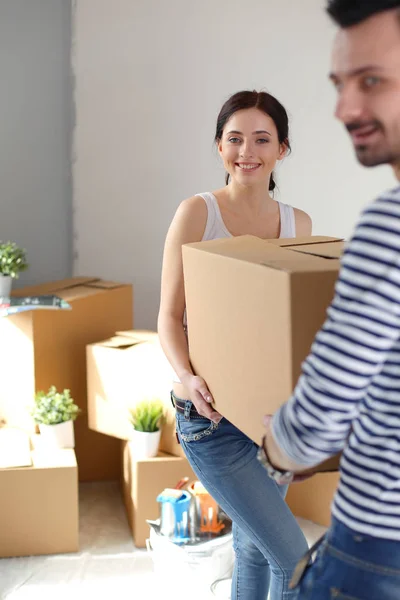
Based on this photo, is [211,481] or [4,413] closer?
[211,481]

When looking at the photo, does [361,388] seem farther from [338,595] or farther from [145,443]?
[145,443]

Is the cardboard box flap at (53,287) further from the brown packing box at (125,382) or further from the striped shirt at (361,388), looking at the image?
the striped shirt at (361,388)

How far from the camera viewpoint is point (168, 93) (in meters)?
3.04

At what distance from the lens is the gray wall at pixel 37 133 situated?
3.01 meters

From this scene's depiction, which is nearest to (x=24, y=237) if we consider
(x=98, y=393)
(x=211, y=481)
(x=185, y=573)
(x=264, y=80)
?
(x=98, y=393)

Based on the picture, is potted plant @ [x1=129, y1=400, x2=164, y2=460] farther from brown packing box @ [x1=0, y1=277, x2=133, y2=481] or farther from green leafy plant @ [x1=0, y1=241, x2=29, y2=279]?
green leafy plant @ [x1=0, y1=241, x2=29, y2=279]

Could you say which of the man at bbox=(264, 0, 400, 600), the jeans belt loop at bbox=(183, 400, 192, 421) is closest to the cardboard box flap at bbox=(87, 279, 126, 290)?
the jeans belt loop at bbox=(183, 400, 192, 421)

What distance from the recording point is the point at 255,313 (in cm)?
100

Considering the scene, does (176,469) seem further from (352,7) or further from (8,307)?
(352,7)

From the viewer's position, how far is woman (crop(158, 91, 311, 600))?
1.37 meters

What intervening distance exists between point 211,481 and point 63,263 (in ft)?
6.20

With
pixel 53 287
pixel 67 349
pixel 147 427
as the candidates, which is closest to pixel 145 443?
pixel 147 427

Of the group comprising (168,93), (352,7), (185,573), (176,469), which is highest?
(168,93)

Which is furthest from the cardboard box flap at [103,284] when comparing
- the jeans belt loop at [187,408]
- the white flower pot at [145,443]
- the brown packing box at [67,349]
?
the jeans belt loop at [187,408]
